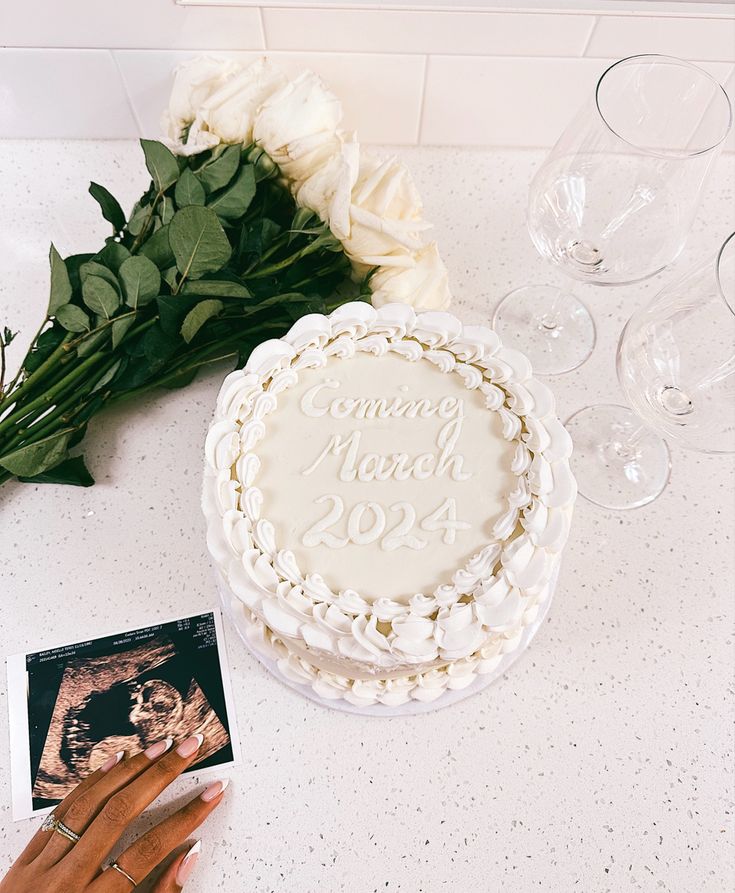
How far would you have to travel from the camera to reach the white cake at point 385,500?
59 cm

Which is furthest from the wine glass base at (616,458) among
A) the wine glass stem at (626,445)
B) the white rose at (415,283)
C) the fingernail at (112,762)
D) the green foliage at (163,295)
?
the fingernail at (112,762)

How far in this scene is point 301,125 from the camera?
29.5 inches

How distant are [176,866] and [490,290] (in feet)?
2.31

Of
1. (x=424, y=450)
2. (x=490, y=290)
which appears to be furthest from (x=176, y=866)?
(x=490, y=290)

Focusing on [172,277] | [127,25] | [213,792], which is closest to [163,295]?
[172,277]

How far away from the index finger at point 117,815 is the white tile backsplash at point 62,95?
80 centimetres

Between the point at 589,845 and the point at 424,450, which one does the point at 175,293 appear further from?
the point at 589,845

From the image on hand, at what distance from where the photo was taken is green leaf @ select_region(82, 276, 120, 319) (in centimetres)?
71

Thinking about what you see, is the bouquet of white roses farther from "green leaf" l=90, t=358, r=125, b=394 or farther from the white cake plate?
the white cake plate

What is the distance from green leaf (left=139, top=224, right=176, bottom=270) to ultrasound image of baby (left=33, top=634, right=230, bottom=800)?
39cm

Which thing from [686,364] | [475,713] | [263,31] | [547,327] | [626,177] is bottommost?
[475,713]

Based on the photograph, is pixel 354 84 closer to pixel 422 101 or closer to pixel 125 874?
pixel 422 101

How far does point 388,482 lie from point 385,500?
0.06ft

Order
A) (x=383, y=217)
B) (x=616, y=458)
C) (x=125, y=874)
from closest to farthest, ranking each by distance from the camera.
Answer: (x=125, y=874) < (x=383, y=217) < (x=616, y=458)
